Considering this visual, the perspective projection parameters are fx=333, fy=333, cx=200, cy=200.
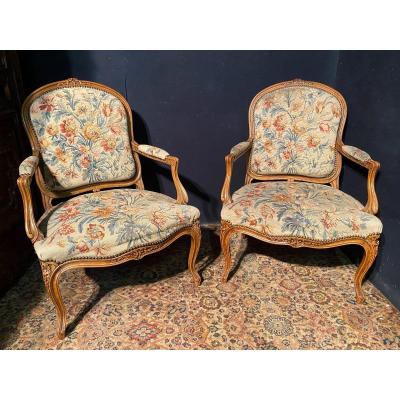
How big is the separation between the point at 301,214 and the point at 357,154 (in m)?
0.52

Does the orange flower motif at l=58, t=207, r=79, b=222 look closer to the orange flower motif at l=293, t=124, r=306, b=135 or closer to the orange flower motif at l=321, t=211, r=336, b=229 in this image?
the orange flower motif at l=321, t=211, r=336, b=229

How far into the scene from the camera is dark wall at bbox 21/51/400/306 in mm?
1864

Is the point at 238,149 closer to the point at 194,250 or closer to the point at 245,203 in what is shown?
the point at 245,203

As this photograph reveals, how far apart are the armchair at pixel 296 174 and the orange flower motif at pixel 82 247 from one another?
0.72 m

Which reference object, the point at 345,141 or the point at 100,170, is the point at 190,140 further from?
the point at 345,141

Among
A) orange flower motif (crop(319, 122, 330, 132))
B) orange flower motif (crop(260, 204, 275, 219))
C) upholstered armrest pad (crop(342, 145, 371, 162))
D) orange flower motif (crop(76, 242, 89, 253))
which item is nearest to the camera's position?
orange flower motif (crop(76, 242, 89, 253))

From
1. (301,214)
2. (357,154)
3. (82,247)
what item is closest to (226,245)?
(301,214)

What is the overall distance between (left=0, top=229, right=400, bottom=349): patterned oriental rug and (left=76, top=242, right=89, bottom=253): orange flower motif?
48cm

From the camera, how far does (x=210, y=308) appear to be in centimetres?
183

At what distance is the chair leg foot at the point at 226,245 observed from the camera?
1824mm

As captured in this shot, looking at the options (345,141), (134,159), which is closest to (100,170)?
(134,159)

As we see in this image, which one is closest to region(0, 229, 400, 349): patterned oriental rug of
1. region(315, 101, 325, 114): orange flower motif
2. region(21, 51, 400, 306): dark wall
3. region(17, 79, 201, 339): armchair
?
region(17, 79, 201, 339): armchair

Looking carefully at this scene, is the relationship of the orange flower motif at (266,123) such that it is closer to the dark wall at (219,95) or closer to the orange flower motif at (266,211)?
the dark wall at (219,95)

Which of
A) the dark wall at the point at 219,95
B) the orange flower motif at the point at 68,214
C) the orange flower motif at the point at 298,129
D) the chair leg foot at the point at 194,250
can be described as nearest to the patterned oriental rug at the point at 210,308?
the chair leg foot at the point at 194,250
